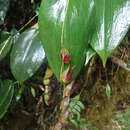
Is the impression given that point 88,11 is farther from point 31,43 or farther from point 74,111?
point 74,111

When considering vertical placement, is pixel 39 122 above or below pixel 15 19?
below

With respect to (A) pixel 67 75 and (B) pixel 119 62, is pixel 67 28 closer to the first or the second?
(A) pixel 67 75

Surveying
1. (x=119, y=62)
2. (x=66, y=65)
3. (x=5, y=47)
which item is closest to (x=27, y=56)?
(x=5, y=47)

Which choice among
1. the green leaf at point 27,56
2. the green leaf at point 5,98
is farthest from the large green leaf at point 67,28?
the green leaf at point 5,98

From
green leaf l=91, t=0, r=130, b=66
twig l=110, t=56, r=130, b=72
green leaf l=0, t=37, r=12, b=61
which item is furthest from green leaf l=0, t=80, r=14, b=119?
green leaf l=91, t=0, r=130, b=66

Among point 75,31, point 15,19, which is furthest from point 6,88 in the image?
point 75,31

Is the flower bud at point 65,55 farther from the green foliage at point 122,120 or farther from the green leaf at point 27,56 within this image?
the green foliage at point 122,120

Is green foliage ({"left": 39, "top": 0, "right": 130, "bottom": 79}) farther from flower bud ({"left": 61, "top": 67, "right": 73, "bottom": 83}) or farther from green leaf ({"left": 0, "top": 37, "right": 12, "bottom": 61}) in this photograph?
green leaf ({"left": 0, "top": 37, "right": 12, "bottom": 61})
